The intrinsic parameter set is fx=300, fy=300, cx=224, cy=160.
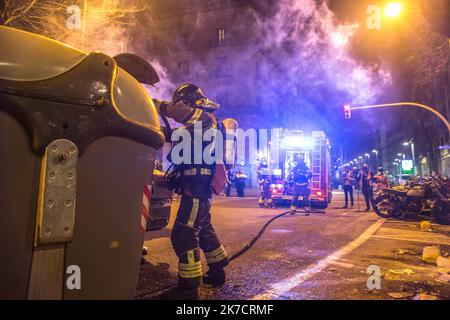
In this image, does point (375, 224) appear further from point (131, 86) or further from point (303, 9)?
point (303, 9)

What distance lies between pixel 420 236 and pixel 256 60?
2789 cm

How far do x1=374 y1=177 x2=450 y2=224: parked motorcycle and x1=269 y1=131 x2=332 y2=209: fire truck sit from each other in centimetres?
242

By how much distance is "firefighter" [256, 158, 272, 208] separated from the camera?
1165cm

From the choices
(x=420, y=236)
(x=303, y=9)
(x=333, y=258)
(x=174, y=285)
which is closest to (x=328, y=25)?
(x=303, y=9)

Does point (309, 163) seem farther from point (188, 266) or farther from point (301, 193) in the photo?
point (188, 266)

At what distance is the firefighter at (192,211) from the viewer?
2.81 metres

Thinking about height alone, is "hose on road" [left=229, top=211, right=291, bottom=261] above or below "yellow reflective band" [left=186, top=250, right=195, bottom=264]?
below

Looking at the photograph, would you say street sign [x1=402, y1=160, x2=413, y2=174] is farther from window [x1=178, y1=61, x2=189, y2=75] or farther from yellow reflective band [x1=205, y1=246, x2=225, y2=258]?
yellow reflective band [x1=205, y1=246, x2=225, y2=258]

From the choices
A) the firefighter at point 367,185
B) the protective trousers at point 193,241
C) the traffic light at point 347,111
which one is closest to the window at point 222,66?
the traffic light at point 347,111

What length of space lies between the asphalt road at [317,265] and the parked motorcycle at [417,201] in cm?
128

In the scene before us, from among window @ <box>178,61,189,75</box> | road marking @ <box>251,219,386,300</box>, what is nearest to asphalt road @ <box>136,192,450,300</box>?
road marking @ <box>251,219,386,300</box>

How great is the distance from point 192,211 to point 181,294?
0.76 m

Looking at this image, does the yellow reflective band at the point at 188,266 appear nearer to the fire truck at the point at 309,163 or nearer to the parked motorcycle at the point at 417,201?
the parked motorcycle at the point at 417,201

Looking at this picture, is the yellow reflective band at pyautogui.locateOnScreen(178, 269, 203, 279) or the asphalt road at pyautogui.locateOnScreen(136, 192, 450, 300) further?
the asphalt road at pyautogui.locateOnScreen(136, 192, 450, 300)
